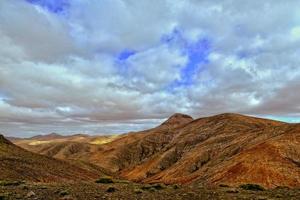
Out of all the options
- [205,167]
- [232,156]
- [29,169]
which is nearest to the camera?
[29,169]

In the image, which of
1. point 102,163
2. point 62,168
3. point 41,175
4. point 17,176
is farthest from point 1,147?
point 102,163

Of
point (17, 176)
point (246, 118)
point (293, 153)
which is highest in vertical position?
point (246, 118)

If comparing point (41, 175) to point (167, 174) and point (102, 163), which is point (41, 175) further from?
point (102, 163)

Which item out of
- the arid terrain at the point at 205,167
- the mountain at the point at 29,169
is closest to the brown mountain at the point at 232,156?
the arid terrain at the point at 205,167

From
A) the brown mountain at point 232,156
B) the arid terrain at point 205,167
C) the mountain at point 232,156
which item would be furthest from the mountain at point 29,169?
the mountain at point 232,156

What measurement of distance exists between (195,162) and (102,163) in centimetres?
8208

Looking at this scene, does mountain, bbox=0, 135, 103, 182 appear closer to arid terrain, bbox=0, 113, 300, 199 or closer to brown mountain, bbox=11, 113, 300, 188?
arid terrain, bbox=0, 113, 300, 199

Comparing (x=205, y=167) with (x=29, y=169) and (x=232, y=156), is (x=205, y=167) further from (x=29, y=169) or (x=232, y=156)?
(x=29, y=169)

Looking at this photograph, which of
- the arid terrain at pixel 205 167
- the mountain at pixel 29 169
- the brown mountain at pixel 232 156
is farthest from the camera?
the brown mountain at pixel 232 156

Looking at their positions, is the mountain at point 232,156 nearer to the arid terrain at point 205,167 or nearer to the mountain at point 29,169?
the arid terrain at point 205,167

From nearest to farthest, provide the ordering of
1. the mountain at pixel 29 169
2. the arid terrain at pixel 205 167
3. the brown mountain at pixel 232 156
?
the arid terrain at pixel 205 167, the mountain at pixel 29 169, the brown mountain at pixel 232 156

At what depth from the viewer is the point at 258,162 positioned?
9362cm

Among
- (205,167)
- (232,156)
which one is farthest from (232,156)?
(205,167)

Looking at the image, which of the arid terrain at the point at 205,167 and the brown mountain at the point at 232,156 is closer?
the arid terrain at the point at 205,167
